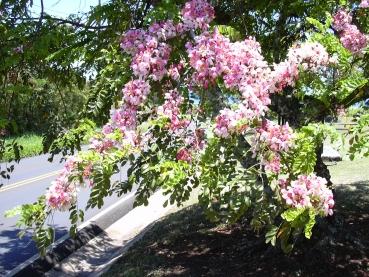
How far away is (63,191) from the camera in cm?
309

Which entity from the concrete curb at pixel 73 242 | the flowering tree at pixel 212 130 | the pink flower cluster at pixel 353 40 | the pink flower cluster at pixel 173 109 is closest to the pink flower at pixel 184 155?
the flowering tree at pixel 212 130

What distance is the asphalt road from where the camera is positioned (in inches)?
345

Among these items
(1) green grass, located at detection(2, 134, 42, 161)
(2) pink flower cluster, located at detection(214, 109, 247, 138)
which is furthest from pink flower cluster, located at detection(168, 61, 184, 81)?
(1) green grass, located at detection(2, 134, 42, 161)

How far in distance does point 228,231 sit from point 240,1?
4317 mm

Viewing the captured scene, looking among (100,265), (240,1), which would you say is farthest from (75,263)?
(240,1)

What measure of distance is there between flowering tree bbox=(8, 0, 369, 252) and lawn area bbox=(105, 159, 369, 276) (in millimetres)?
2994

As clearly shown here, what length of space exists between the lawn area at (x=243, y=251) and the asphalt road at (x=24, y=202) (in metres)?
1.76

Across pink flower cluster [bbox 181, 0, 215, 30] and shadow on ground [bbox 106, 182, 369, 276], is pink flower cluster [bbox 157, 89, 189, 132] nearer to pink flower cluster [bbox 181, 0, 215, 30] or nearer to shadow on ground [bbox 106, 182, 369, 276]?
pink flower cluster [bbox 181, 0, 215, 30]

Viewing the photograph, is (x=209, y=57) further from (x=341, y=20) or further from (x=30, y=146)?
(x=30, y=146)

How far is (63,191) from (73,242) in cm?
629

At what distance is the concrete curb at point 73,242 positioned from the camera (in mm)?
7652

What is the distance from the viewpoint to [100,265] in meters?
8.05

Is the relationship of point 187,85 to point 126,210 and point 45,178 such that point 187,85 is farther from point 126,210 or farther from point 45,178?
point 45,178

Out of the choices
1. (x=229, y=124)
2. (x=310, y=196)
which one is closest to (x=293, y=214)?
(x=310, y=196)
